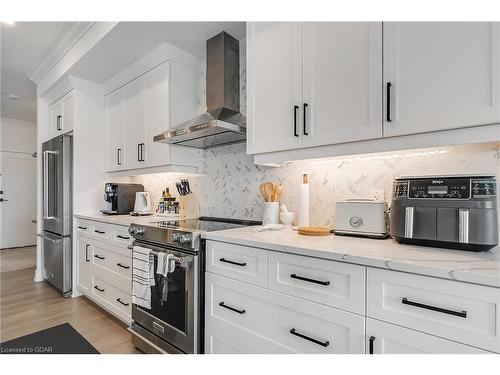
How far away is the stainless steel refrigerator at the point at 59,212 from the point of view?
10.2 ft

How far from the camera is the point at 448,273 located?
856 millimetres

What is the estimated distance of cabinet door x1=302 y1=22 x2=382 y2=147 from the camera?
1277mm

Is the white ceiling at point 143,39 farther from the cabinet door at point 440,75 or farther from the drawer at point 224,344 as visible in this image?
the drawer at point 224,344

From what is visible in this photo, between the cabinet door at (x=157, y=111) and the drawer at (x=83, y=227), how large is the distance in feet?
3.03

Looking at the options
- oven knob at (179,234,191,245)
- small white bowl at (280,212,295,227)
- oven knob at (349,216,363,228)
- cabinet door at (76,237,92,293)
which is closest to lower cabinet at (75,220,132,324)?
cabinet door at (76,237,92,293)

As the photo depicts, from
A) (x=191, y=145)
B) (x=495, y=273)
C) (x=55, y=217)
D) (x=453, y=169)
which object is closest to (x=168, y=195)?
(x=191, y=145)

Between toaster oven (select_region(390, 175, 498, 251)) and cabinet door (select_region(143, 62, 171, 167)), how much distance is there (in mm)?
1903

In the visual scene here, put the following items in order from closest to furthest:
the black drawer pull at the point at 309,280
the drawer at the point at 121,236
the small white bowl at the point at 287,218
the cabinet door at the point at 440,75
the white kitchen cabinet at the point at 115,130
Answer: the cabinet door at the point at 440,75 → the black drawer pull at the point at 309,280 → the small white bowl at the point at 287,218 → the drawer at the point at 121,236 → the white kitchen cabinet at the point at 115,130

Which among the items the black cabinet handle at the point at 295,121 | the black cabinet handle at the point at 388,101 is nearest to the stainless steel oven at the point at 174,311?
the black cabinet handle at the point at 295,121

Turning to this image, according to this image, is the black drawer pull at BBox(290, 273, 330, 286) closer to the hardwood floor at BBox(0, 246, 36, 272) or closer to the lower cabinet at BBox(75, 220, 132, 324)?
the lower cabinet at BBox(75, 220, 132, 324)

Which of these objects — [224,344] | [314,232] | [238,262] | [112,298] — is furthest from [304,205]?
[112,298]

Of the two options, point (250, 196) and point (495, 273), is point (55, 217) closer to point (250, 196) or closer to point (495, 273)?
point (250, 196)

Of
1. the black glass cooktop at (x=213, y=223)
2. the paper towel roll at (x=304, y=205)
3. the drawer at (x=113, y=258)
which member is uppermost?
the paper towel roll at (x=304, y=205)

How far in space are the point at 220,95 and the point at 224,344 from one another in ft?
5.68
